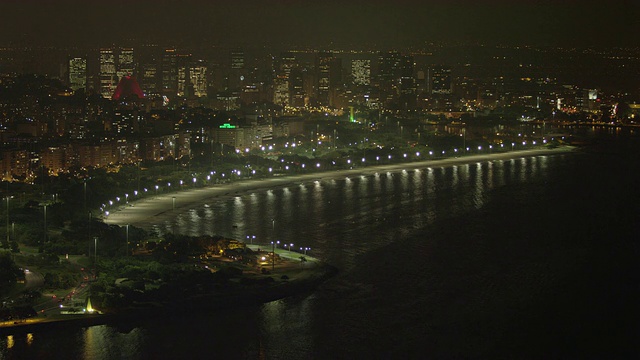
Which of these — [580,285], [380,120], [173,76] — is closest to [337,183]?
[580,285]

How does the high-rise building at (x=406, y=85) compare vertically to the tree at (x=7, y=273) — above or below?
above

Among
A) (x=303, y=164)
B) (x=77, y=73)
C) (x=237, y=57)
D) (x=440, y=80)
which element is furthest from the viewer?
(x=440, y=80)

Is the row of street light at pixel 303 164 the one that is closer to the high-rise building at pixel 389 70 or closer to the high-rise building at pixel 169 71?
the high-rise building at pixel 169 71

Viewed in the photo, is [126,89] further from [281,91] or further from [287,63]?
[287,63]

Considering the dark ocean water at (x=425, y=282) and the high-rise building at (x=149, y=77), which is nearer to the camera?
the dark ocean water at (x=425, y=282)

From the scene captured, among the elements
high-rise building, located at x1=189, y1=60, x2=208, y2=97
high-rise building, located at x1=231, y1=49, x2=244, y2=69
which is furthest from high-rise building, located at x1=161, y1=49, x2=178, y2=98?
high-rise building, located at x1=231, y1=49, x2=244, y2=69

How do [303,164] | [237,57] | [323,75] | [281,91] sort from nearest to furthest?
1. [303,164]
2. [281,91]
3. [323,75]
4. [237,57]

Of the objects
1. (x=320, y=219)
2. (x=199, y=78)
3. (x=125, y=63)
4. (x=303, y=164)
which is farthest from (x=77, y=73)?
(x=320, y=219)

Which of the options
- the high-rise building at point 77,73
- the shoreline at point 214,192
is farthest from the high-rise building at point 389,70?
the shoreline at point 214,192
